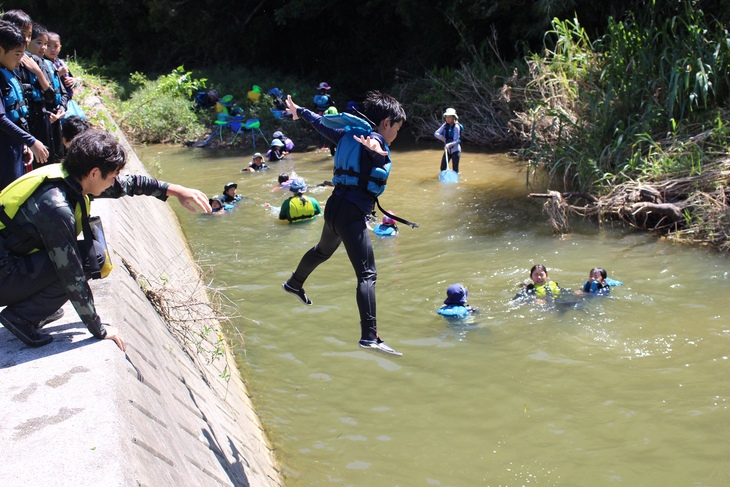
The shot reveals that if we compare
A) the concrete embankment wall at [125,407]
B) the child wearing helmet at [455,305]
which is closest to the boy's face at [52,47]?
the concrete embankment wall at [125,407]

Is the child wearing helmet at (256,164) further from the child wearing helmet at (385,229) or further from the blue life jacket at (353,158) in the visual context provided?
the blue life jacket at (353,158)

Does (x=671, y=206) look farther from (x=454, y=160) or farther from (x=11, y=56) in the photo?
(x=11, y=56)

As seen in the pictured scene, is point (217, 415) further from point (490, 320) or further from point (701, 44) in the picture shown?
point (701, 44)

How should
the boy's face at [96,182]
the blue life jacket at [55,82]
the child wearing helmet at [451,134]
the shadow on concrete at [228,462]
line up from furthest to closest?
1. the child wearing helmet at [451,134]
2. the blue life jacket at [55,82]
3. the shadow on concrete at [228,462]
4. the boy's face at [96,182]

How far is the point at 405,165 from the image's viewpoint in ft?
56.6

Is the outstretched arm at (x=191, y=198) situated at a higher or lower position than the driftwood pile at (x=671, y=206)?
higher

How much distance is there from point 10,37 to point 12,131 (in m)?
0.65

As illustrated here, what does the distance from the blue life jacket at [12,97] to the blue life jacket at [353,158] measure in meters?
2.46

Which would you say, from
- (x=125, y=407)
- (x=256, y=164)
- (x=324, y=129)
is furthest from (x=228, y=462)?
(x=256, y=164)

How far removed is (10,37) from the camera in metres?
5.18

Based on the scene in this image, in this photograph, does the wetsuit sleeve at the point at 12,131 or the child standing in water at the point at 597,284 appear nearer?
the wetsuit sleeve at the point at 12,131

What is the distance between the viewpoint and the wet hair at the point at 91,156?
3.82m

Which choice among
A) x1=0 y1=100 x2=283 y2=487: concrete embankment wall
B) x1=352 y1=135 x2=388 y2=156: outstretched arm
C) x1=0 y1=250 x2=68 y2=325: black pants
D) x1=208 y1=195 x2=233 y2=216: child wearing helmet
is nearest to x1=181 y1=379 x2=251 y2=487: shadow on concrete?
x1=0 y1=100 x2=283 y2=487: concrete embankment wall

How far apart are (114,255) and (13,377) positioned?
192cm
